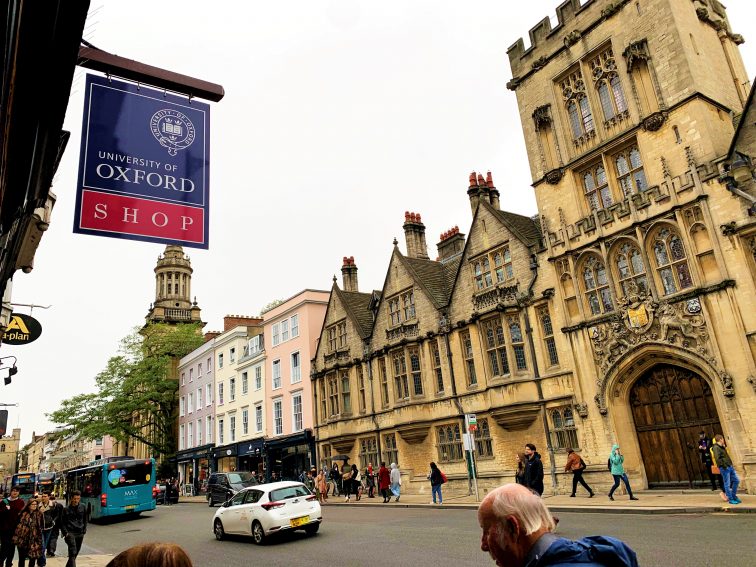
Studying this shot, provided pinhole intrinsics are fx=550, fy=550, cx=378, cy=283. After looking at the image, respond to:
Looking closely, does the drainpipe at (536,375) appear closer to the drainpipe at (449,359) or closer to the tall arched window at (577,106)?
the drainpipe at (449,359)

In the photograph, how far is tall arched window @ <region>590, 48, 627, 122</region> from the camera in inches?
835

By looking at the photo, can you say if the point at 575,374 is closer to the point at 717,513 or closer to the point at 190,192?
the point at 717,513

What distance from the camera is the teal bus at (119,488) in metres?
24.4

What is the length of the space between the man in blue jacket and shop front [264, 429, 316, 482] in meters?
34.1

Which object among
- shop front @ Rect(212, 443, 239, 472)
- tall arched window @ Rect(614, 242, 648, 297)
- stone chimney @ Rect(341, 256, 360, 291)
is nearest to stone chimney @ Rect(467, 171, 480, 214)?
tall arched window @ Rect(614, 242, 648, 297)

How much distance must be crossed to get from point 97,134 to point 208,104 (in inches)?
62.5

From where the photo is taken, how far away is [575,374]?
811 inches

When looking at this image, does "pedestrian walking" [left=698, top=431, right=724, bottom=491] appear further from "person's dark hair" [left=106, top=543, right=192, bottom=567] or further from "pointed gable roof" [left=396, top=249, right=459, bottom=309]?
"person's dark hair" [left=106, top=543, right=192, bottom=567]

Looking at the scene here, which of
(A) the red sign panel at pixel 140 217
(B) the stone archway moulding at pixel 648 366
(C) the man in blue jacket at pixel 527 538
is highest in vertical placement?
(A) the red sign panel at pixel 140 217

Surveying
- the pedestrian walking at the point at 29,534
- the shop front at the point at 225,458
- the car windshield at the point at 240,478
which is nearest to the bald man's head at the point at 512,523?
the pedestrian walking at the point at 29,534

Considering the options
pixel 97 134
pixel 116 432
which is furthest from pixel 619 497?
pixel 116 432

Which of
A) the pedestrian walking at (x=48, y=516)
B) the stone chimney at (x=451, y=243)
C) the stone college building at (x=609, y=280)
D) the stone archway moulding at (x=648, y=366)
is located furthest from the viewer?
the stone chimney at (x=451, y=243)

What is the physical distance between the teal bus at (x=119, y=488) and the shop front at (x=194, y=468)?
20153mm

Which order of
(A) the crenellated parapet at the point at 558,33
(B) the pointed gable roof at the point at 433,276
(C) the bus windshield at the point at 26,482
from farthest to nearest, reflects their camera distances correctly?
(C) the bus windshield at the point at 26,482 < (B) the pointed gable roof at the point at 433,276 < (A) the crenellated parapet at the point at 558,33
